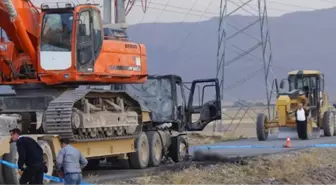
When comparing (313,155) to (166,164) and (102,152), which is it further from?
(102,152)

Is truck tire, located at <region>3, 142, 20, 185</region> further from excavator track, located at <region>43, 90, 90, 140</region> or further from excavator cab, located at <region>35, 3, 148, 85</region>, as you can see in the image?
excavator cab, located at <region>35, 3, 148, 85</region>

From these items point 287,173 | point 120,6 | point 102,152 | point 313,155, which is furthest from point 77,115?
point 120,6

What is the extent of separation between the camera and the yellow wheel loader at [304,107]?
117ft

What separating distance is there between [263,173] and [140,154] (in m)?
4.72

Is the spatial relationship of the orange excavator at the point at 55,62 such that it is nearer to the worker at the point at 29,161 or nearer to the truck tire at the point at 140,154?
the truck tire at the point at 140,154

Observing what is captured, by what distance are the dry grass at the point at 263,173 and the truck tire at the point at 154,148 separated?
3.44 metres

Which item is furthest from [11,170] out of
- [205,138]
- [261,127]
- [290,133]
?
[205,138]

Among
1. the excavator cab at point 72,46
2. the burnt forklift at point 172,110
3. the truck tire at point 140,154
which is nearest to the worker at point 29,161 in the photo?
the excavator cab at point 72,46

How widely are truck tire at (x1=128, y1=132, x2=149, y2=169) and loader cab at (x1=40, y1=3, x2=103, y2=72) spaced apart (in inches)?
151

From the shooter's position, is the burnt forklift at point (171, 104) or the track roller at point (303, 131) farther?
the track roller at point (303, 131)

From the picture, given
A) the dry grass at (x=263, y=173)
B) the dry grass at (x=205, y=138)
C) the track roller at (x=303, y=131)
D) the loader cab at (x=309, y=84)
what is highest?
the loader cab at (x=309, y=84)

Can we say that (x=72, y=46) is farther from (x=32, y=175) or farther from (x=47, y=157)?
(x=32, y=175)

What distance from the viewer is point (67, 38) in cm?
2050

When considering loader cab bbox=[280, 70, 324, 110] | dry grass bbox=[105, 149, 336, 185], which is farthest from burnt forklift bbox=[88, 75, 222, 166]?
loader cab bbox=[280, 70, 324, 110]
